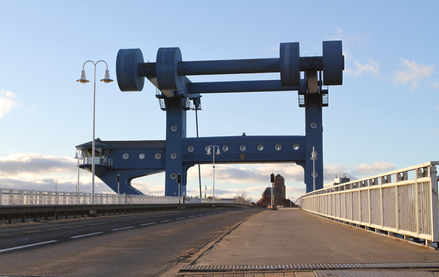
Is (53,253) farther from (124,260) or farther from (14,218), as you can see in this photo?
(14,218)

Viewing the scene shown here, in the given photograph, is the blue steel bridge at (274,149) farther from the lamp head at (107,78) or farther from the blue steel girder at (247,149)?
the lamp head at (107,78)

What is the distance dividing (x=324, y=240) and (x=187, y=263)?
4641mm

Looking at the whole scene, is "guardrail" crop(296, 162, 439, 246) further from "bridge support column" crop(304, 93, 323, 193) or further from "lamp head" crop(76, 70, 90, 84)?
"bridge support column" crop(304, 93, 323, 193)

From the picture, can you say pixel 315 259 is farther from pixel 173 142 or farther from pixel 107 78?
pixel 173 142

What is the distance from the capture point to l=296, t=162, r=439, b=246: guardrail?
9.41 m

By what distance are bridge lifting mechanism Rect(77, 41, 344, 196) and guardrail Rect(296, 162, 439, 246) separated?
121 feet

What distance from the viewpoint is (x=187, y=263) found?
899cm

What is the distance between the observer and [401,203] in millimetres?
11352

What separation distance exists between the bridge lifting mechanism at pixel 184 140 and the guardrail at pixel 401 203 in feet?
121

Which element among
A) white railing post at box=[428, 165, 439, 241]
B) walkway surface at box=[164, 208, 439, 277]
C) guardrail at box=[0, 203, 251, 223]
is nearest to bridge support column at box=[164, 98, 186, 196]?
guardrail at box=[0, 203, 251, 223]

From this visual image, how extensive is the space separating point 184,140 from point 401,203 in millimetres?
68936

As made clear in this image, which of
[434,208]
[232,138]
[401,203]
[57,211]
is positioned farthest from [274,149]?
[434,208]

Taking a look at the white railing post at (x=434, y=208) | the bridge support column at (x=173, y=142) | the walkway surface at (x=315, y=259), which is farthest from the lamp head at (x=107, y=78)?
the bridge support column at (x=173, y=142)

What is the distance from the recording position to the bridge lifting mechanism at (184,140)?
52469 millimetres
